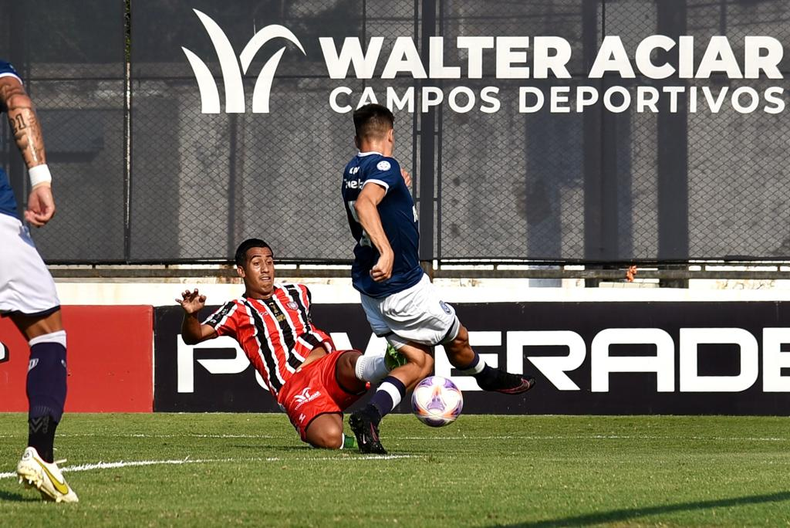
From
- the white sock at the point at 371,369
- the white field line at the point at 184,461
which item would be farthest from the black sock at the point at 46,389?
the white sock at the point at 371,369

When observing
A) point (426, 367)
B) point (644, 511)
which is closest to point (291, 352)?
point (426, 367)

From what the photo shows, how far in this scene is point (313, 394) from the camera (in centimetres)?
743

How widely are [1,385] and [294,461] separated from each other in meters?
6.15

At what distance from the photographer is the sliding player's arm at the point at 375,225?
6.41 m

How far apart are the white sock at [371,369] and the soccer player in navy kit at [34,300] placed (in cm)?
266

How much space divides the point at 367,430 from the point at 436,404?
2.03 feet

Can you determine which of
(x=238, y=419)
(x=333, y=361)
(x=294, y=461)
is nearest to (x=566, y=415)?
(x=238, y=419)

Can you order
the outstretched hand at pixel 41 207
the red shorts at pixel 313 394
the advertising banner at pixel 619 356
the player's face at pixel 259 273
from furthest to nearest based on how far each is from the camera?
the advertising banner at pixel 619 356 < the player's face at pixel 259 273 < the red shorts at pixel 313 394 < the outstretched hand at pixel 41 207

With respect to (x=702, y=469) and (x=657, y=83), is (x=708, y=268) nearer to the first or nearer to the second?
(x=657, y=83)

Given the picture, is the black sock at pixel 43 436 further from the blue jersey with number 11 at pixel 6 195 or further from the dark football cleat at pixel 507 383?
the dark football cleat at pixel 507 383

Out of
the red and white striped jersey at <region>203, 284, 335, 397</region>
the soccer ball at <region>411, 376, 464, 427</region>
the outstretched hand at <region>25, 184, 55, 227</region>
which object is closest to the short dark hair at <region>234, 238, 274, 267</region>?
the red and white striped jersey at <region>203, 284, 335, 397</region>

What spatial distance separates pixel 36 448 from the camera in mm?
4312

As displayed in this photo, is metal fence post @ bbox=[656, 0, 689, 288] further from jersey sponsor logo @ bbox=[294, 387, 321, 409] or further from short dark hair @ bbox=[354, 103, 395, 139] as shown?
short dark hair @ bbox=[354, 103, 395, 139]

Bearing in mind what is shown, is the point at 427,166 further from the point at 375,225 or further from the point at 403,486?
the point at 403,486
